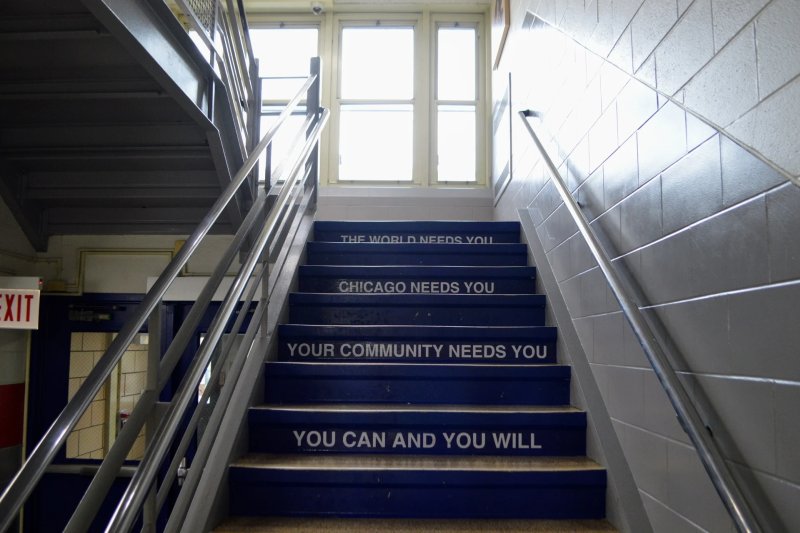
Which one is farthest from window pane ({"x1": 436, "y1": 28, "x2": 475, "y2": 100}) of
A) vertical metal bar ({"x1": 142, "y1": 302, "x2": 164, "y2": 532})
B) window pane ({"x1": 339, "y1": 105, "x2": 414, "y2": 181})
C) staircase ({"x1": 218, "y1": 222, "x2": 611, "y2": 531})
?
vertical metal bar ({"x1": 142, "y1": 302, "x2": 164, "y2": 532})

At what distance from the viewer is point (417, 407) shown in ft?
8.02

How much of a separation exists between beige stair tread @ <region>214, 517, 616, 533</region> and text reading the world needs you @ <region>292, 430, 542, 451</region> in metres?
0.31

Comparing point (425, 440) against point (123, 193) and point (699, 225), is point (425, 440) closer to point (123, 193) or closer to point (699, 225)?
point (699, 225)

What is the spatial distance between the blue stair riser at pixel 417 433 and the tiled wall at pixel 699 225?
269mm

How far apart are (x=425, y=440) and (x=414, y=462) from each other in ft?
0.42

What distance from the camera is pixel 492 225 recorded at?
3826 mm

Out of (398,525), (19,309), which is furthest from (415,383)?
(19,309)

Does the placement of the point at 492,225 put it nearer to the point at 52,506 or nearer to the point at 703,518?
the point at 703,518

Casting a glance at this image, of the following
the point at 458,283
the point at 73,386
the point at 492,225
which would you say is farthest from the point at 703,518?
the point at 73,386

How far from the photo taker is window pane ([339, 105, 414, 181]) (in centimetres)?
609

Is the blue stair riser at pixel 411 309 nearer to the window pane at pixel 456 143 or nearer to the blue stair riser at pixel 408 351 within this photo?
the blue stair riser at pixel 408 351

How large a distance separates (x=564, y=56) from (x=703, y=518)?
6.89 ft

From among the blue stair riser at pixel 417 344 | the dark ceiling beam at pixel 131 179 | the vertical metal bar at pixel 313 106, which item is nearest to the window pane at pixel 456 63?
the vertical metal bar at pixel 313 106

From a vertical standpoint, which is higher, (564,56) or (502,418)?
(564,56)
